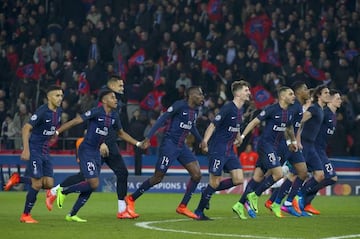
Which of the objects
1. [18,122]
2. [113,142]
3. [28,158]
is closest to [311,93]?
[113,142]

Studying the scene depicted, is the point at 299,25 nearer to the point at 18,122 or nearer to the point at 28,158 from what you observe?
the point at 18,122

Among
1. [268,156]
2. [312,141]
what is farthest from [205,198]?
[312,141]

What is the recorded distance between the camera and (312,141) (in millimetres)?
20969

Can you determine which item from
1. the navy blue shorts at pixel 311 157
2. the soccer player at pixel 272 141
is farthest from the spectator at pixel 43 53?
the soccer player at pixel 272 141

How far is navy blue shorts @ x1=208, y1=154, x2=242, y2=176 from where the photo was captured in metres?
18.7

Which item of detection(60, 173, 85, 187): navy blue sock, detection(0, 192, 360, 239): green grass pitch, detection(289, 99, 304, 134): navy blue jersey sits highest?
detection(289, 99, 304, 134): navy blue jersey

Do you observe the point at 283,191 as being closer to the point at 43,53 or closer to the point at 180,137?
the point at 180,137

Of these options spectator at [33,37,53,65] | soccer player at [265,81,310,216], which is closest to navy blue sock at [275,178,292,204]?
soccer player at [265,81,310,216]

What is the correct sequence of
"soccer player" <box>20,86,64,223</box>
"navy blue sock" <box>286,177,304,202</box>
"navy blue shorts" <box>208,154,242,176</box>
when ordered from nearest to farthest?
"soccer player" <box>20,86,64,223</box> → "navy blue shorts" <box>208,154,242,176</box> → "navy blue sock" <box>286,177,304,202</box>

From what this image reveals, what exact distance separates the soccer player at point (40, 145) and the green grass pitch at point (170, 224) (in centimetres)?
48

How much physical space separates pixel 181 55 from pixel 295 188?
11.7 metres

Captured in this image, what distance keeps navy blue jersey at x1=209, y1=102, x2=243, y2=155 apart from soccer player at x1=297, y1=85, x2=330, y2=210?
2327mm

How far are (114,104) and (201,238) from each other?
4.26 m

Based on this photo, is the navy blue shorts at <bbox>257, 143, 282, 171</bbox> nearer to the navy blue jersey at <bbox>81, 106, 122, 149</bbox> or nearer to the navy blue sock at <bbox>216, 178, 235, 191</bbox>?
the navy blue sock at <bbox>216, 178, 235, 191</bbox>
